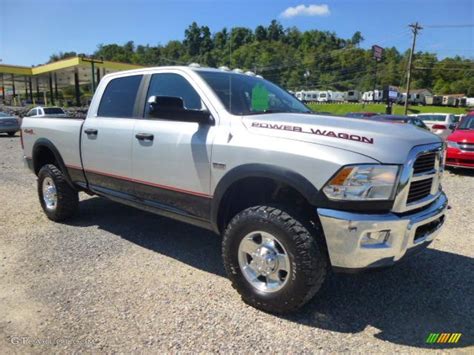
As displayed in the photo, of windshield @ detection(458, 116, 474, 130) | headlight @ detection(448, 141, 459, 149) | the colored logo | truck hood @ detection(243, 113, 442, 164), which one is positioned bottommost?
the colored logo

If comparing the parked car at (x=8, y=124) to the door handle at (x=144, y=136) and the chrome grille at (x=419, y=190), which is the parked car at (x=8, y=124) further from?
the chrome grille at (x=419, y=190)

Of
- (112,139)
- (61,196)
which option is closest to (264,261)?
(112,139)

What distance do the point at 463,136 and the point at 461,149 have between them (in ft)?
1.03

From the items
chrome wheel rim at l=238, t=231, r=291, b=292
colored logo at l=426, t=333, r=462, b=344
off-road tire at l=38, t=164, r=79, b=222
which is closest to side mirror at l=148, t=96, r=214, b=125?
chrome wheel rim at l=238, t=231, r=291, b=292

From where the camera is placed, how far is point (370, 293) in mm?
3785

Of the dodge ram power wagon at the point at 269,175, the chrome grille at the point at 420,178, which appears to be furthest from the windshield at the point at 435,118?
the chrome grille at the point at 420,178

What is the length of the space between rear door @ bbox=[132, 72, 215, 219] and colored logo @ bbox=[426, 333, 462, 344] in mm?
2010

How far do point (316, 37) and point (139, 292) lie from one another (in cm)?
13087

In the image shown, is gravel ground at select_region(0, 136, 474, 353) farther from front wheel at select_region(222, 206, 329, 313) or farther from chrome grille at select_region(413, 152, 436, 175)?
chrome grille at select_region(413, 152, 436, 175)

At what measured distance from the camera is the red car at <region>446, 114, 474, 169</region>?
10.0m

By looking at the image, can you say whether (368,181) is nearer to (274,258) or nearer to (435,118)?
(274,258)

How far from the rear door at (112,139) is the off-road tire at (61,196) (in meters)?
0.75

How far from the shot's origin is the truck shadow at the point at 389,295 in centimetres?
321

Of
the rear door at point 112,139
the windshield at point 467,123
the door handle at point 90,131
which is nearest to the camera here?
the rear door at point 112,139
